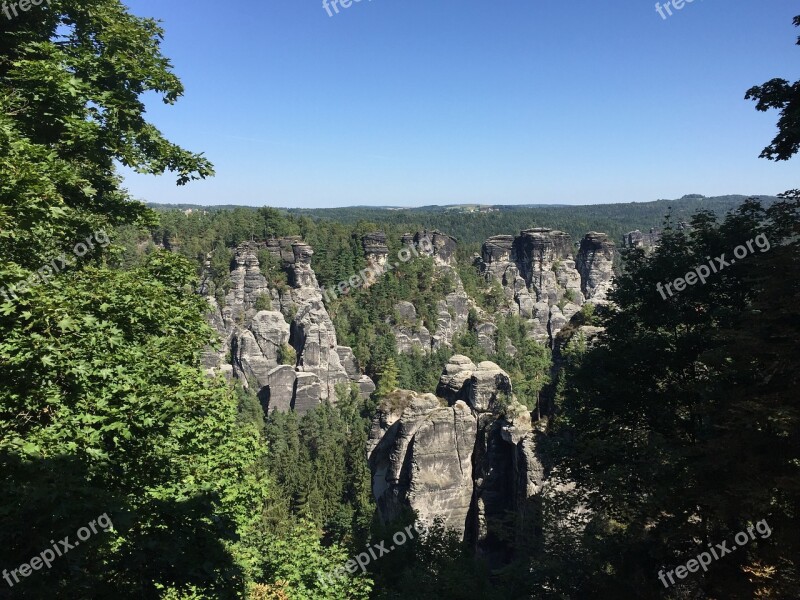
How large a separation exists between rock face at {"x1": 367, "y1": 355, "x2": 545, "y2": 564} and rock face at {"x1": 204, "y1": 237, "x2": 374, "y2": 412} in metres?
35.1

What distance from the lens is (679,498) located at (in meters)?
9.95

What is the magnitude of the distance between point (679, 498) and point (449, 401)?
3184 cm

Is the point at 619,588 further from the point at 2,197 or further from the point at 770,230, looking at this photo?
the point at 2,197

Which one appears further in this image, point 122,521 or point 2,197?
point 2,197

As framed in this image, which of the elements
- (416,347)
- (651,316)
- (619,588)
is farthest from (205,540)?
A: (416,347)

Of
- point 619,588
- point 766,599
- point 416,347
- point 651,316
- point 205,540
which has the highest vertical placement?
point 651,316
